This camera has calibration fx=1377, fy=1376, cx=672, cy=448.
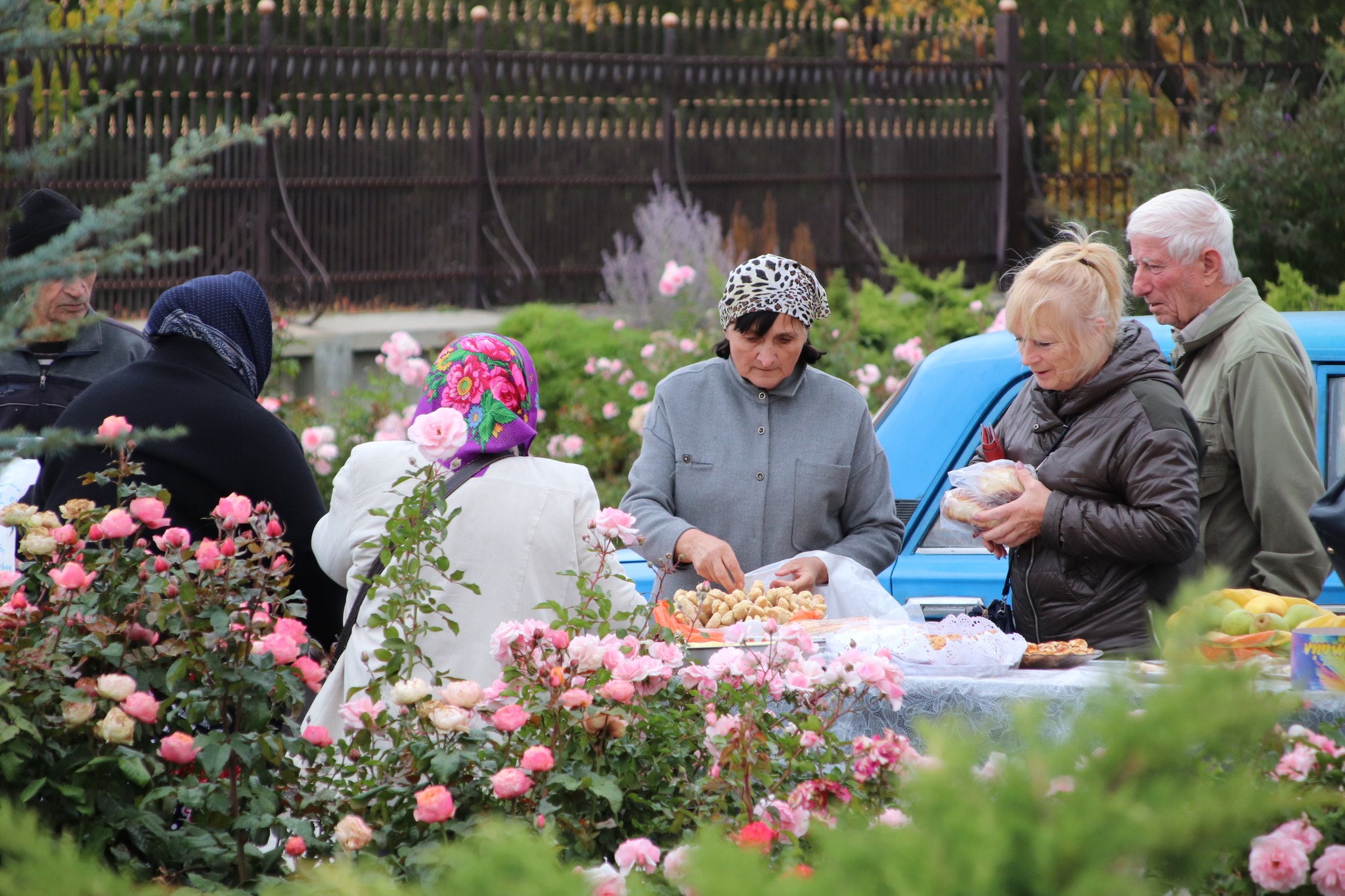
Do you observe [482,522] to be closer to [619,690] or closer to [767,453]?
[619,690]

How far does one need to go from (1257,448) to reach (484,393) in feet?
6.25

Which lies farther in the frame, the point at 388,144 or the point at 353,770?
the point at 388,144

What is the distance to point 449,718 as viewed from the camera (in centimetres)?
204

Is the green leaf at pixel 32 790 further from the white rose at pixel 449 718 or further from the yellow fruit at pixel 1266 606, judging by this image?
the yellow fruit at pixel 1266 606

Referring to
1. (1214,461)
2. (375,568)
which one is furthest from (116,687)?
(1214,461)

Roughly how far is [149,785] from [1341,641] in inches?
79.6

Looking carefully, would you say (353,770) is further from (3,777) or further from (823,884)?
(823,884)

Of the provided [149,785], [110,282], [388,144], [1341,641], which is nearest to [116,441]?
[149,785]

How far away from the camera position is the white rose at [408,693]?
2.05m

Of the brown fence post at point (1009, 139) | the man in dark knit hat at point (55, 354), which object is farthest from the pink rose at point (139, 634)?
the brown fence post at point (1009, 139)

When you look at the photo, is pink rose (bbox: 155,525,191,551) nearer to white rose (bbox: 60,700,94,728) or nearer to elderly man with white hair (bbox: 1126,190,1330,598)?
white rose (bbox: 60,700,94,728)

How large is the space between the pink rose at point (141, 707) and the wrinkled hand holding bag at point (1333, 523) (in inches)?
79.4

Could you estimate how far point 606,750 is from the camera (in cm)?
218

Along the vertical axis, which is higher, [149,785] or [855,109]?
[855,109]
